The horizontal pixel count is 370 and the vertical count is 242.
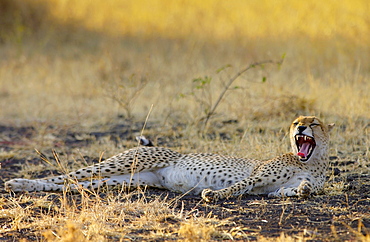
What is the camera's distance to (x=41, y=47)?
42.6ft

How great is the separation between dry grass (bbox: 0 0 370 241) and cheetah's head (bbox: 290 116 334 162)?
32 centimetres

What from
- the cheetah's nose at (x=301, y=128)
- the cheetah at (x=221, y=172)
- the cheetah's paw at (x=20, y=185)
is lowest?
the cheetah's paw at (x=20, y=185)

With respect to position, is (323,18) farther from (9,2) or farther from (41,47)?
(9,2)

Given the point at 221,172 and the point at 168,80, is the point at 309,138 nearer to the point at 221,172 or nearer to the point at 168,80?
the point at 221,172

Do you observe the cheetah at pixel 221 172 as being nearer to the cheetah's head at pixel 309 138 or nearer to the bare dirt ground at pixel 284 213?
the cheetah's head at pixel 309 138

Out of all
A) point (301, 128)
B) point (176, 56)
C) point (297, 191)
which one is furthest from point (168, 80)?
point (297, 191)

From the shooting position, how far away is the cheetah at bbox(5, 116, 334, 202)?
4.05 metres

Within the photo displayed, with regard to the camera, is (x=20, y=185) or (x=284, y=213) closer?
(x=284, y=213)

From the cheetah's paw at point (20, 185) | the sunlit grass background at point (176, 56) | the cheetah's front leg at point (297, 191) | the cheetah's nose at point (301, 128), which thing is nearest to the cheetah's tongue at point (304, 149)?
the cheetah's nose at point (301, 128)

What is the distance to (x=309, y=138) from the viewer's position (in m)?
4.18

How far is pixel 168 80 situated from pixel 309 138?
6.32 metres

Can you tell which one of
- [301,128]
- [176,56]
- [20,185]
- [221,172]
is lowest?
[20,185]

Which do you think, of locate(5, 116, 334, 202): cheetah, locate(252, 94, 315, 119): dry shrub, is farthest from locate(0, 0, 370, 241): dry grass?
locate(5, 116, 334, 202): cheetah

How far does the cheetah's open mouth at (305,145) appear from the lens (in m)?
4.14
